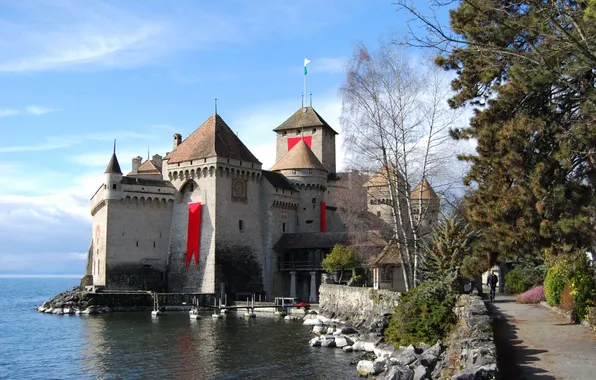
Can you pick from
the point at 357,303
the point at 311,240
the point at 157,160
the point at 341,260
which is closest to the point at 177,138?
the point at 157,160

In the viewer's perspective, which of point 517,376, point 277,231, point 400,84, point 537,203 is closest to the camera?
point 517,376

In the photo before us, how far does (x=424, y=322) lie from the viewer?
17078 millimetres

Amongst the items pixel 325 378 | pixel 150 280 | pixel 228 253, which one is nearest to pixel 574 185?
pixel 325 378

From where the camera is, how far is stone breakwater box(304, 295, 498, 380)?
32.0ft

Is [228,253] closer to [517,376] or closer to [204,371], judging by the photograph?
[204,371]

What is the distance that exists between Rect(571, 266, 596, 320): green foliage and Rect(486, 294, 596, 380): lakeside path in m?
0.45

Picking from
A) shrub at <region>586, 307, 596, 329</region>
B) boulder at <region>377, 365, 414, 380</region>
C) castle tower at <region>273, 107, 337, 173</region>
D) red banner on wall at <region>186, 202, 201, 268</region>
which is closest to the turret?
red banner on wall at <region>186, 202, 201, 268</region>

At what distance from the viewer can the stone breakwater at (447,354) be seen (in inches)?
384

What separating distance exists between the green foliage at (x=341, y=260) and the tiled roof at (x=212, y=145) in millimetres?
11145

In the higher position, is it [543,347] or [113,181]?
[113,181]

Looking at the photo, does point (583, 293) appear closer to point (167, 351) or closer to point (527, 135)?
point (527, 135)

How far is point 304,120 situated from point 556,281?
42472 millimetres

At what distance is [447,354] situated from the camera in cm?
1347

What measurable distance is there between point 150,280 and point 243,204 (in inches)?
329
